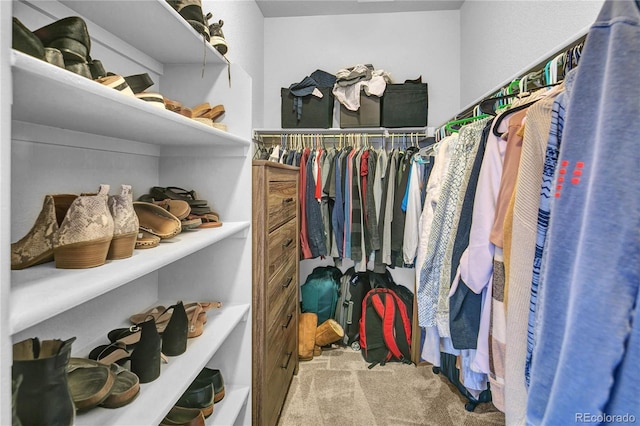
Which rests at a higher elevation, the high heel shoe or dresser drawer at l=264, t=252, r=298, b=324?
the high heel shoe

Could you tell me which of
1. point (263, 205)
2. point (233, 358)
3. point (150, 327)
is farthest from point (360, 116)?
point (150, 327)

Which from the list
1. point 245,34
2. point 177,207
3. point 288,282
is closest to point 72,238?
point 177,207

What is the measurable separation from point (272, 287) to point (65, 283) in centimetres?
99

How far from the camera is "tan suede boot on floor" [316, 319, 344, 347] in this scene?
239cm

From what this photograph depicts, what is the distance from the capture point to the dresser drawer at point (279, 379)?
4.80 feet

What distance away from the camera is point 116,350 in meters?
0.91

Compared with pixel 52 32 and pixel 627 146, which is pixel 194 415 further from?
pixel 627 146

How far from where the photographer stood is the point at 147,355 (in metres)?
0.88

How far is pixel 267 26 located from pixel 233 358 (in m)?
2.80

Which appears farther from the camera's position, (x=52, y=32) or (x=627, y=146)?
(x=52, y=32)

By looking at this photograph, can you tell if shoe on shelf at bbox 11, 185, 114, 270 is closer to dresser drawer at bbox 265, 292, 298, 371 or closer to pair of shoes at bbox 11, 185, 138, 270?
pair of shoes at bbox 11, 185, 138, 270

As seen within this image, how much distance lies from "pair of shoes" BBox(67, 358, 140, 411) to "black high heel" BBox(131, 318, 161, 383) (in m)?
0.04

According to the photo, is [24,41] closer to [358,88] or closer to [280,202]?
[280,202]

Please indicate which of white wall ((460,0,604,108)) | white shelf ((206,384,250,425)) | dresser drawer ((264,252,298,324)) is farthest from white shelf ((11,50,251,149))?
white wall ((460,0,604,108))
